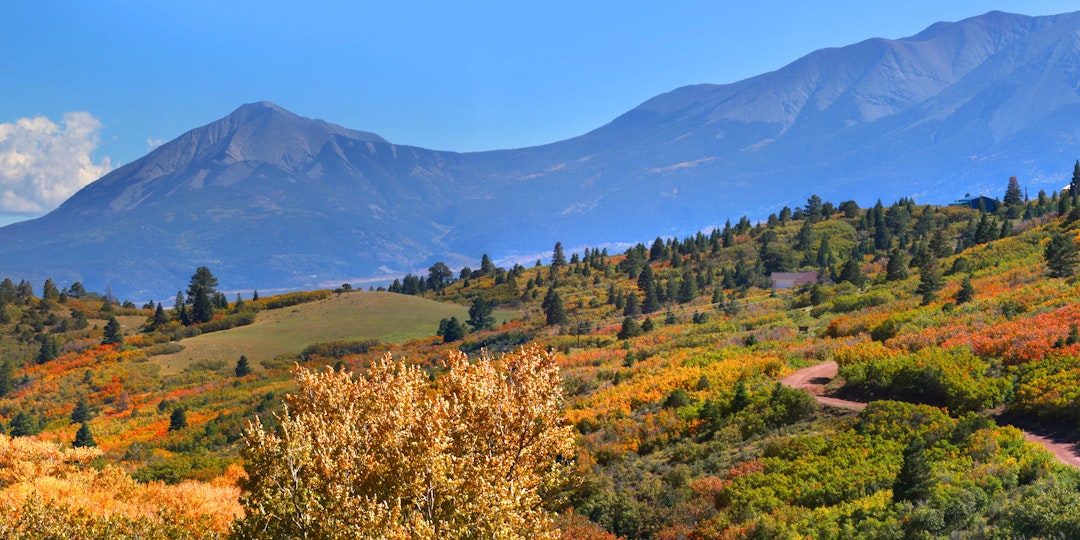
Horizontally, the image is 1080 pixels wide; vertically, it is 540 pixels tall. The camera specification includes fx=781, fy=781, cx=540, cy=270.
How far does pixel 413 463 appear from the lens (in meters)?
17.5

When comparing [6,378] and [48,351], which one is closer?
[6,378]

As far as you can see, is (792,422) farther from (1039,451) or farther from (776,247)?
(776,247)

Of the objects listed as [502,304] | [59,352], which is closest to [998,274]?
[502,304]

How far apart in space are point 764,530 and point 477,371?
9.57 meters

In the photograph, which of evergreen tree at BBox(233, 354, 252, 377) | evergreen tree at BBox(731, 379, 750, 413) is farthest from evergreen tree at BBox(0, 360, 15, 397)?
evergreen tree at BBox(731, 379, 750, 413)

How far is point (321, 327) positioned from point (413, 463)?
397ft

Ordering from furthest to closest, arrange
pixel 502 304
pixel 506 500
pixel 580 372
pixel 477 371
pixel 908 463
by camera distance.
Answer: pixel 502 304 < pixel 580 372 < pixel 477 371 < pixel 908 463 < pixel 506 500

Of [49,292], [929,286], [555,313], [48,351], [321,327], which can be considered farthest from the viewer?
[49,292]

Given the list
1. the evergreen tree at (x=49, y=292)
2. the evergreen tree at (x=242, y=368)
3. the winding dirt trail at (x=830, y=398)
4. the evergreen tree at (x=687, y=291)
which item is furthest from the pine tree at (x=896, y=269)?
the evergreen tree at (x=49, y=292)

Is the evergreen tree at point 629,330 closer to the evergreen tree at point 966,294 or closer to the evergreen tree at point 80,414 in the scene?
the evergreen tree at point 966,294

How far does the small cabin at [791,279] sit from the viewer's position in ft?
336

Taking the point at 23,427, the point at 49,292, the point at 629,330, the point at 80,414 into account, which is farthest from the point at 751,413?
the point at 49,292

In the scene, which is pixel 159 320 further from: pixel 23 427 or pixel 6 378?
pixel 23 427

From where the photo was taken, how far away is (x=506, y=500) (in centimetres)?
1644
